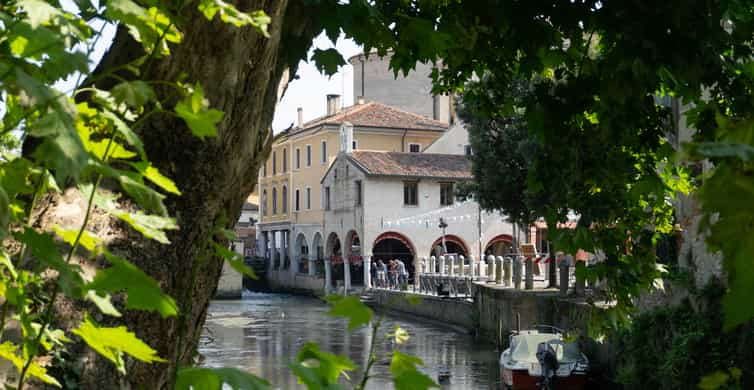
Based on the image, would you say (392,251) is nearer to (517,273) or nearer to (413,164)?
(413,164)

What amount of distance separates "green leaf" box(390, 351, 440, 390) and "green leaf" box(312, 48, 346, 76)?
2404mm

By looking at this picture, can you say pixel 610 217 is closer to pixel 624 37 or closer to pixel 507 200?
pixel 624 37

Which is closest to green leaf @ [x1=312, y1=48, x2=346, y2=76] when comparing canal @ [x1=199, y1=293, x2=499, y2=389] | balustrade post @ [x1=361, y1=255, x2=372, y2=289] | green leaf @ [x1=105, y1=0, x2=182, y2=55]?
green leaf @ [x1=105, y1=0, x2=182, y2=55]

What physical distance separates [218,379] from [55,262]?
0.27m

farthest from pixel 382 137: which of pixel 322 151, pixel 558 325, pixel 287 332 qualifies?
pixel 558 325

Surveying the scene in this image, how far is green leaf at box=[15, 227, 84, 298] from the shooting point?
4.01 ft

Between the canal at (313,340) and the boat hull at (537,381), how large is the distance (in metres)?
1.55

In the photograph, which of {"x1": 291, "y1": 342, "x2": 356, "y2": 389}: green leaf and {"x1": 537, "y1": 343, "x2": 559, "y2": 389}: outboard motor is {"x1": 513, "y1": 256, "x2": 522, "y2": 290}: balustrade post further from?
{"x1": 291, "y1": 342, "x2": 356, "y2": 389}: green leaf

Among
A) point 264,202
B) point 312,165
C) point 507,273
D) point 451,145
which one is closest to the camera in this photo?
point 507,273

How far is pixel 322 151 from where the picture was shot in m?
47.3

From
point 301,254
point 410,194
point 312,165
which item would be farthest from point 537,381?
point 301,254

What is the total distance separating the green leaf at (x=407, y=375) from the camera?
4.92 ft

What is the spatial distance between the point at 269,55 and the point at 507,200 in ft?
78.0

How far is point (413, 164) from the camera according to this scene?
42.5 metres
